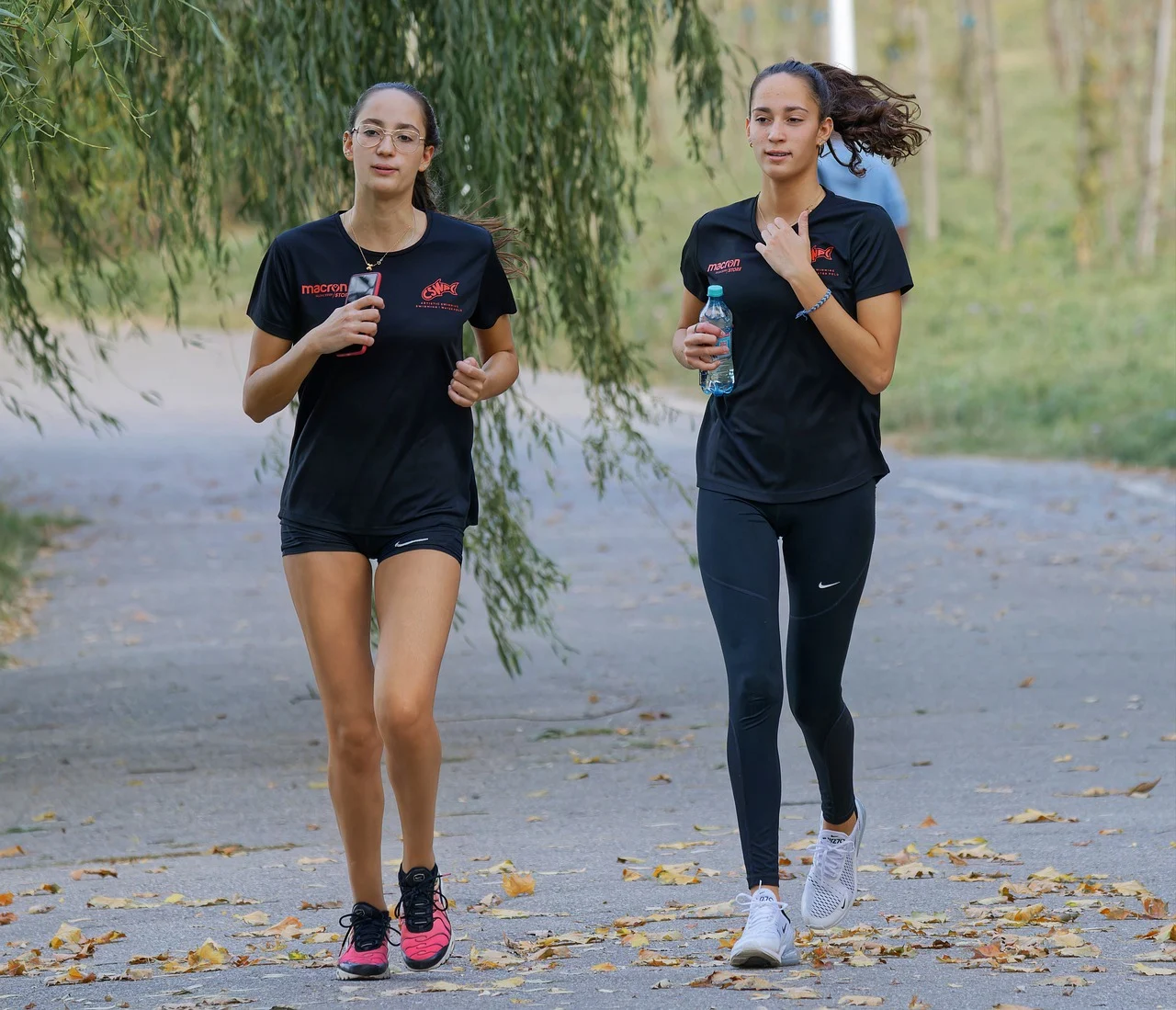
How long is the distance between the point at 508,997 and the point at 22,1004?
121 cm

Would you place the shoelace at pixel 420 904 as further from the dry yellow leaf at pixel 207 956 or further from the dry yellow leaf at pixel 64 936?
the dry yellow leaf at pixel 64 936

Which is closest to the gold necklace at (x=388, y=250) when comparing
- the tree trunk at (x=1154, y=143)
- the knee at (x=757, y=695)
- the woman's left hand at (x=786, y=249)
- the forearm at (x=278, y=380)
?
the forearm at (x=278, y=380)

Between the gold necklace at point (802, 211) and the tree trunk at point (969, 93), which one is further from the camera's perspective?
the tree trunk at point (969, 93)

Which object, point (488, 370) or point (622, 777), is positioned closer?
point (488, 370)

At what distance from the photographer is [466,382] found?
4672mm

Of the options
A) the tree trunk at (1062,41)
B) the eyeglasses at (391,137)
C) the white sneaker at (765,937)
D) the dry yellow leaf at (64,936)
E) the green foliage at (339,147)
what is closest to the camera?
the white sneaker at (765,937)

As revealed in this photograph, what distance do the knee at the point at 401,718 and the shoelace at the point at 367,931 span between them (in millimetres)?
472

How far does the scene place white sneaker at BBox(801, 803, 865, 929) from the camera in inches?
195

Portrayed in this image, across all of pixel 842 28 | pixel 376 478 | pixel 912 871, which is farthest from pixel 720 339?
pixel 842 28

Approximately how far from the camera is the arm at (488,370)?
15.3 feet

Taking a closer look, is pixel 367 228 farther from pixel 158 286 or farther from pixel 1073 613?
pixel 1073 613

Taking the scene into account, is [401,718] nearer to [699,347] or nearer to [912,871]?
[699,347]

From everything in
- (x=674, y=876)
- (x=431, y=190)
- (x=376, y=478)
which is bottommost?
(x=674, y=876)

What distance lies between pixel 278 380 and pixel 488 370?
57 centimetres
